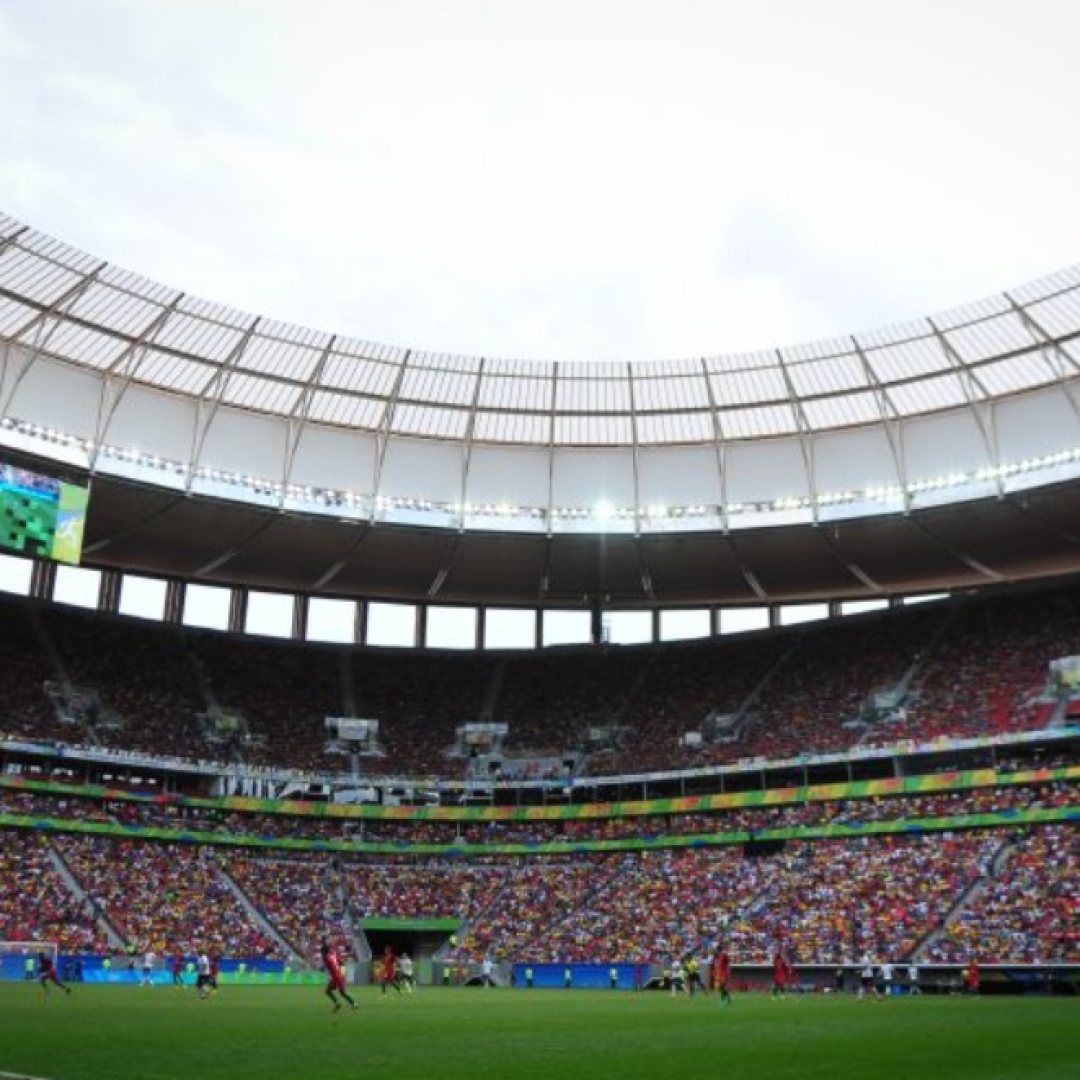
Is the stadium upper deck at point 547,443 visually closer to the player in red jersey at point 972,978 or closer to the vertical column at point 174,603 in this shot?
the vertical column at point 174,603

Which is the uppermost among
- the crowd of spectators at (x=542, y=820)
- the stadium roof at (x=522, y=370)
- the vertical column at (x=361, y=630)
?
the stadium roof at (x=522, y=370)

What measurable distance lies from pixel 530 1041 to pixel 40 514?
38088 millimetres

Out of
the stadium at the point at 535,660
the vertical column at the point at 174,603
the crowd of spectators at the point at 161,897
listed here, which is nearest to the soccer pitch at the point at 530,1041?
the stadium at the point at 535,660

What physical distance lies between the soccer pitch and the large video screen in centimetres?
2215

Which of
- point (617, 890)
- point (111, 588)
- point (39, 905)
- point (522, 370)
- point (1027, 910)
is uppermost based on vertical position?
point (522, 370)

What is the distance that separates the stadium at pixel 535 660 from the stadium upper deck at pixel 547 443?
7.0 inches

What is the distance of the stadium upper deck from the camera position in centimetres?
5203

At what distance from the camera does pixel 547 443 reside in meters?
61.0

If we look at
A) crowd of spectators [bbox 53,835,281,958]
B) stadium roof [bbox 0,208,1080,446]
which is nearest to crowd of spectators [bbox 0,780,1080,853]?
crowd of spectators [bbox 53,835,281,958]

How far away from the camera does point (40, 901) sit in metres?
52.9

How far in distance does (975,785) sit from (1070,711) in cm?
515

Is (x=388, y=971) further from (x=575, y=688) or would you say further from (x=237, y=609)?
(x=237, y=609)

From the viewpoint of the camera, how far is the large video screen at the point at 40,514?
50.1 metres

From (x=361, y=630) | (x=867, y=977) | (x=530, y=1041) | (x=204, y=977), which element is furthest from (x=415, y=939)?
(x=530, y=1041)
